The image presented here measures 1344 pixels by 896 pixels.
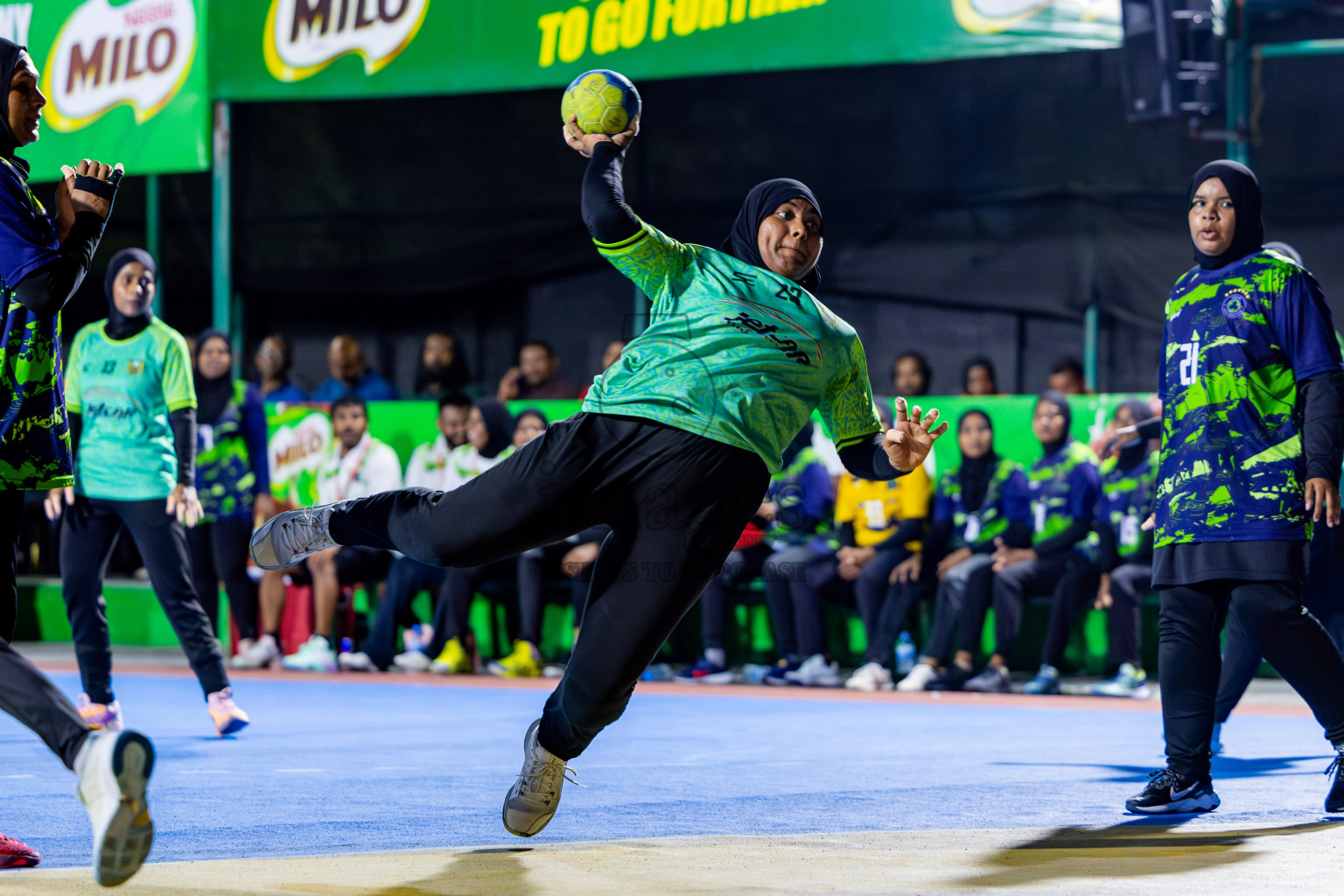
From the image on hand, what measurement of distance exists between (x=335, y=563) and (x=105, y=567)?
13.9ft

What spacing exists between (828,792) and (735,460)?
74.8 inches

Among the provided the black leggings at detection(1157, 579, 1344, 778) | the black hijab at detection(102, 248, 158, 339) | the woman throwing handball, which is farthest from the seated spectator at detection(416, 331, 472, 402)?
the woman throwing handball

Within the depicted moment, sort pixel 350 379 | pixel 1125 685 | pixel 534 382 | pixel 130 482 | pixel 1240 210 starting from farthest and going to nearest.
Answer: pixel 350 379
pixel 534 382
pixel 1125 685
pixel 130 482
pixel 1240 210

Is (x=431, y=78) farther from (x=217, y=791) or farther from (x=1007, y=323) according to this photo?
(x=217, y=791)

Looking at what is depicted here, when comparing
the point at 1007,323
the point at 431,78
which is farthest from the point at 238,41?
the point at 1007,323

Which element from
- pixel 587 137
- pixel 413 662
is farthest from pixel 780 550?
pixel 587 137

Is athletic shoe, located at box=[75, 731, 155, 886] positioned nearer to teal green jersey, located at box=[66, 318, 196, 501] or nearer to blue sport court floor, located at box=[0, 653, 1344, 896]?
blue sport court floor, located at box=[0, 653, 1344, 896]

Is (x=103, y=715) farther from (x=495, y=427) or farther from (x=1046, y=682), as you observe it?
(x=1046, y=682)

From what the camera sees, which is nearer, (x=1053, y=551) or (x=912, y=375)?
(x=1053, y=551)

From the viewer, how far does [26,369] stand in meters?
4.23

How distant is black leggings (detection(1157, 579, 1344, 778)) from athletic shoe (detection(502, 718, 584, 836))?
6.81 ft

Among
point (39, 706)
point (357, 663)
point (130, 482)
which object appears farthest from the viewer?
point (357, 663)

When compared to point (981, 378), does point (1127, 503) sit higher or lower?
lower

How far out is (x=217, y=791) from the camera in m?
5.54
